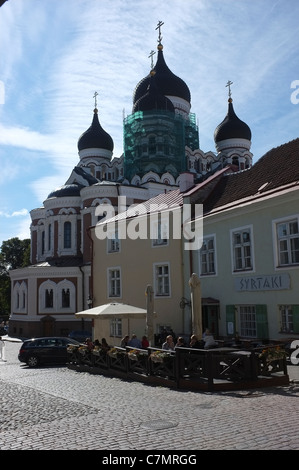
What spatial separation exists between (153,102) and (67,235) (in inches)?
708

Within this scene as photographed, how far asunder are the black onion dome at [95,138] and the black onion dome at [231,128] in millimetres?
Result: 13704

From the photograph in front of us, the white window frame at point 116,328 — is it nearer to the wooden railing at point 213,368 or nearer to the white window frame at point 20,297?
the wooden railing at point 213,368

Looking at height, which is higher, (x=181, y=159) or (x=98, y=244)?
(x=181, y=159)

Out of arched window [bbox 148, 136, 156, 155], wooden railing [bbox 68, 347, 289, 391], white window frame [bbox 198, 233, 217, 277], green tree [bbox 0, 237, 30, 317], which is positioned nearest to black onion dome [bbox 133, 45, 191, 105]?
arched window [bbox 148, 136, 156, 155]

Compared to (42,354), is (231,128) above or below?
above

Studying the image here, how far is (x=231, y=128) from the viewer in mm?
61531

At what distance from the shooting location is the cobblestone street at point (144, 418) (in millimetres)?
7738

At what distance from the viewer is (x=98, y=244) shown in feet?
95.7

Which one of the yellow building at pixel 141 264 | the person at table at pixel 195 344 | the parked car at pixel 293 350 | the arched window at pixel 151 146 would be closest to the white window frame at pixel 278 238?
the parked car at pixel 293 350

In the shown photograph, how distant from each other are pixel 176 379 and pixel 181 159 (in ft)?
135

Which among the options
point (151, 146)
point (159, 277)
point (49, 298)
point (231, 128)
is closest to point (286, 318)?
point (159, 277)

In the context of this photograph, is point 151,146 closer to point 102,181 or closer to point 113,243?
point 102,181

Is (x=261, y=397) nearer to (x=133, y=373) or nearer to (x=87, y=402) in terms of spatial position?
(x=87, y=402)
